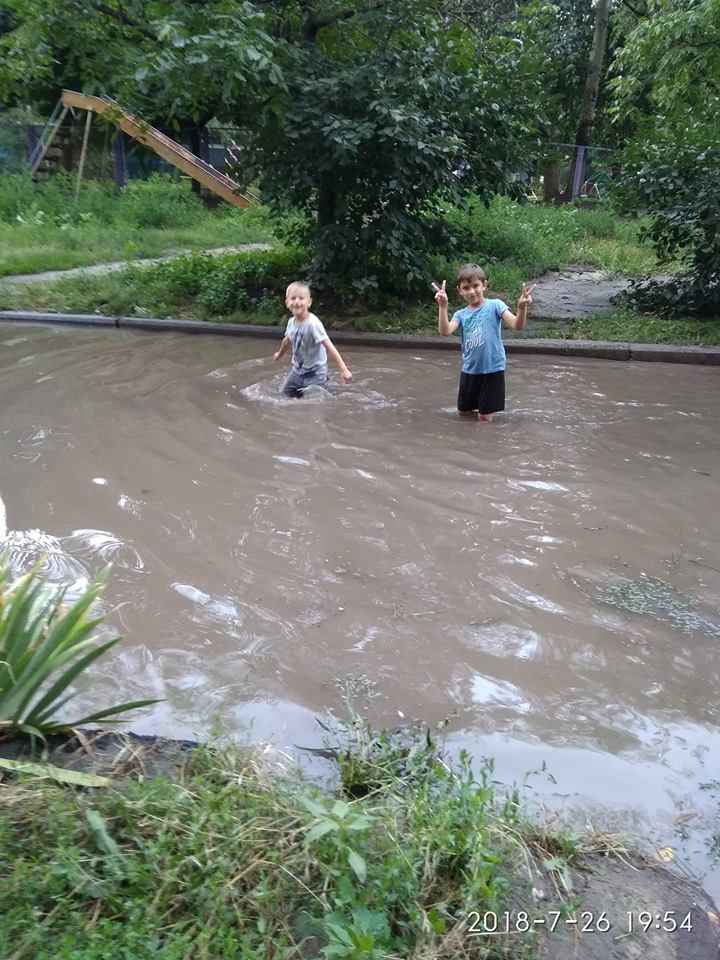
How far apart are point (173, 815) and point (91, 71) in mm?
10100

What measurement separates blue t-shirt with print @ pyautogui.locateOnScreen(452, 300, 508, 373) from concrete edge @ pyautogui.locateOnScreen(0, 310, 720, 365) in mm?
2781

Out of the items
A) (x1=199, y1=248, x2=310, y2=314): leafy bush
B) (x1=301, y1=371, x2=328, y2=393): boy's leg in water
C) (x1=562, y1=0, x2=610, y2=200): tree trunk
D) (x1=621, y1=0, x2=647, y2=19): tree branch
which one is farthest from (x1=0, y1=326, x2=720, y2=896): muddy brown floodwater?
(x1=621, y1=0, x2=647, y2=19): tree branch

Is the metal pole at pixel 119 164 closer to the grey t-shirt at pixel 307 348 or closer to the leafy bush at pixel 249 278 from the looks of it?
the leafy bush at pixel 249 278

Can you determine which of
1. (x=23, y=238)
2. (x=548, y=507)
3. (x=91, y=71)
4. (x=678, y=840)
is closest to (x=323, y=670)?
(x=678, y=840)

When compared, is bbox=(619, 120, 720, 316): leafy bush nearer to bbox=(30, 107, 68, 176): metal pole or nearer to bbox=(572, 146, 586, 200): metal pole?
bbox=(572, 146, 586, 200): metal pole

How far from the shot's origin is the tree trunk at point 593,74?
23359mm

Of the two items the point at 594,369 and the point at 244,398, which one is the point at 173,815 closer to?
the point at 244,398

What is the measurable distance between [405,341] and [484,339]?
3.30 m

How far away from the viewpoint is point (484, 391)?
25.1ft

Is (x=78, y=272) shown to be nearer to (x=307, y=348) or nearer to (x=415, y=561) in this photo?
(x=307, y=348)

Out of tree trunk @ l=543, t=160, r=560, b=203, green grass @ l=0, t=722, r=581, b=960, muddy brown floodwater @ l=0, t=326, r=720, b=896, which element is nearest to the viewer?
green grass @ l=0, t=722, r=581, b=960

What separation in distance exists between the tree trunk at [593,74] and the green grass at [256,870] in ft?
80.5

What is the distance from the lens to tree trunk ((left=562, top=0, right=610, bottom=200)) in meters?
23.4

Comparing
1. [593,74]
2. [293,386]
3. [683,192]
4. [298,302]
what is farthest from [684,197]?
[593,74]
